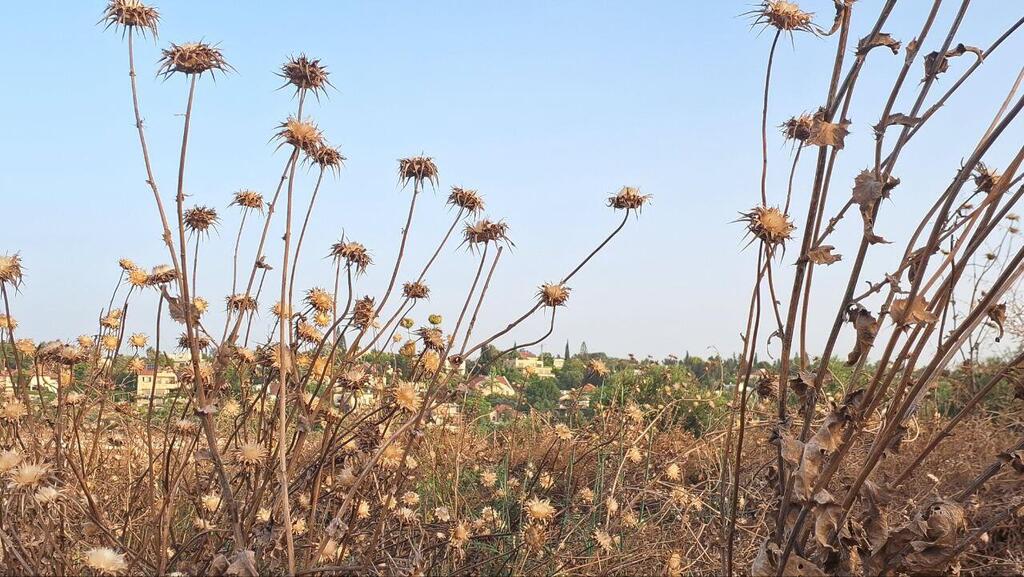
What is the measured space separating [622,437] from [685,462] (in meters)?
0.94

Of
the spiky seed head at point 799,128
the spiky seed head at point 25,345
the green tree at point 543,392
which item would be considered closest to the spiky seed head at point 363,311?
the spiky seed head at point 799,128

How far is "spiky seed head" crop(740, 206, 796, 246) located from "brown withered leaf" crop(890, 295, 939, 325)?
27 centimetres

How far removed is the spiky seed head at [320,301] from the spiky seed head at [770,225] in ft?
5.14

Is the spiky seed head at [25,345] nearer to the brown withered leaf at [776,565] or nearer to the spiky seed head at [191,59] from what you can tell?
the spiky seed head at [191,59]

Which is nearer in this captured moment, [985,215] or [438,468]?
[985,215]

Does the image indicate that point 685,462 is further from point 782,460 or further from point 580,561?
point 782,460

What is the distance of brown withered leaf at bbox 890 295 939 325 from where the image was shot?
5.19 feet

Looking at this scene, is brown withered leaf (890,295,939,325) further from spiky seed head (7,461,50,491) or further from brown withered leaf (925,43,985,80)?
spiky seed head (7,461,50,491)

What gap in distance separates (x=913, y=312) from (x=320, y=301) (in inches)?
74.2

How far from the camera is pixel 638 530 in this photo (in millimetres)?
2902

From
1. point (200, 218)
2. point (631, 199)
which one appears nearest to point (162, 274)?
point (200, 218)

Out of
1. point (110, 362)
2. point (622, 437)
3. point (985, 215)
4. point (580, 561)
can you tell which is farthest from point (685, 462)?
point (110, 362)

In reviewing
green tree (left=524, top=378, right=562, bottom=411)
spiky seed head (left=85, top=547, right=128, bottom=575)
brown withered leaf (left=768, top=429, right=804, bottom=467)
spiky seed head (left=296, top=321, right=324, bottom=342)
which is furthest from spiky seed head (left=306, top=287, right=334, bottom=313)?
green tree (left=524, top=378, right=562, bottom=411)

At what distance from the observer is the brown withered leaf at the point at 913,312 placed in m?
1.58
